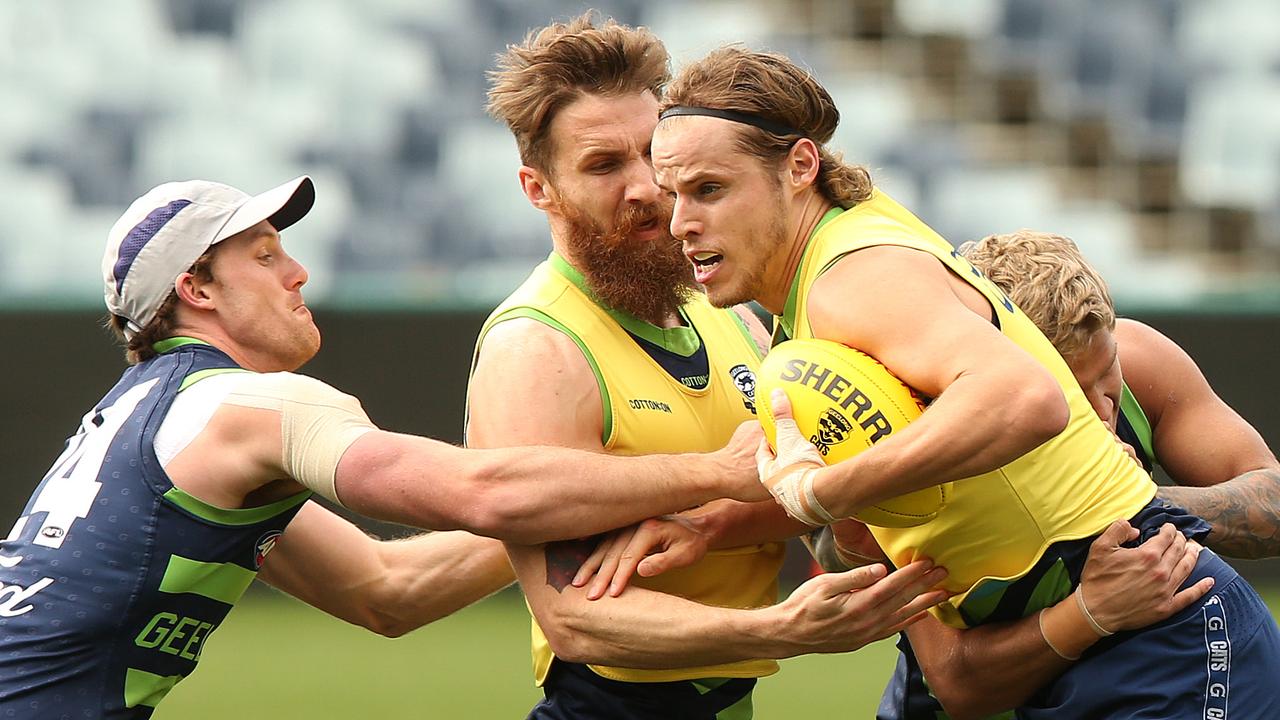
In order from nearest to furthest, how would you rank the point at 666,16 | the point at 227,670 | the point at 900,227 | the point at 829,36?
the point at 900,227 → the point at 227,670 → the point at 666,16 → the point at 829,36

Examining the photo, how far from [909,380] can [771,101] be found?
80 cm

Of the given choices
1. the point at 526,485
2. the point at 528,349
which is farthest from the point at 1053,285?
the point at 526,485

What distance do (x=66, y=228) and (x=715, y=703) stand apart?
9864 mm

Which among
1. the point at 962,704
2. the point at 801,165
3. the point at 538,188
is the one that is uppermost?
the point at 801,165

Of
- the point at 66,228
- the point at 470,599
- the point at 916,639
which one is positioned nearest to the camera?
the point at 916,639

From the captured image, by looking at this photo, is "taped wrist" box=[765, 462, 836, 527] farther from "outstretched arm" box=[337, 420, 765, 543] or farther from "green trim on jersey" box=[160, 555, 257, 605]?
"green trim on jersey" box=[160, 555, 257, 605]

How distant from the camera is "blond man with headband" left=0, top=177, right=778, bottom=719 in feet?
13.2

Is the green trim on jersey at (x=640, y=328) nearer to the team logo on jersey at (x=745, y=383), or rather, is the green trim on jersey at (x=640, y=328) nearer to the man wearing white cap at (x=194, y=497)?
the team logo on jersey at (x=745, y=383)

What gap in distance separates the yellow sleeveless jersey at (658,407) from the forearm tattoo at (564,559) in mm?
169

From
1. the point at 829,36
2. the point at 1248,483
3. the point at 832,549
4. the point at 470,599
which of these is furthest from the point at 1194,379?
the point at 829,36

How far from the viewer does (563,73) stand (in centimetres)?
447

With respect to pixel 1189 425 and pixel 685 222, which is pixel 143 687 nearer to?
pixel 685 222

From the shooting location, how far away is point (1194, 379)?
478 centimetres

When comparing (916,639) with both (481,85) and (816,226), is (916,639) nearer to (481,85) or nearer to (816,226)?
(816,226)
